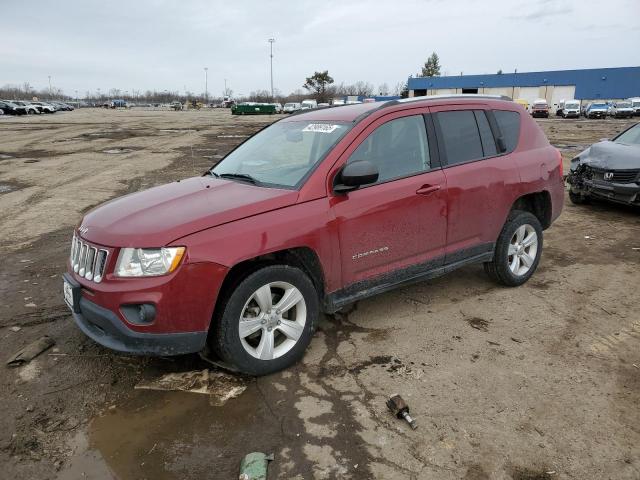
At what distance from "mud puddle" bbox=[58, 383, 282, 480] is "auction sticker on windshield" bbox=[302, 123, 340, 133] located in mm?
2111

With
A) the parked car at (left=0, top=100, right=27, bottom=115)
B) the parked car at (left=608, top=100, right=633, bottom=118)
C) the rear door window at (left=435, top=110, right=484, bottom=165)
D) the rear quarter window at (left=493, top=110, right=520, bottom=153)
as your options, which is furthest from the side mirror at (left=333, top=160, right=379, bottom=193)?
the parked car at (left=0, top=100, right=27, bottom=115)

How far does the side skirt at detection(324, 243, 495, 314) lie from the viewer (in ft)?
12.4

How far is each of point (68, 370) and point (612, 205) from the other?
9066 mm

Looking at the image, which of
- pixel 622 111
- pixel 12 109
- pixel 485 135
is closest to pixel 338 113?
pixel 485 135

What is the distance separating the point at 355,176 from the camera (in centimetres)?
351

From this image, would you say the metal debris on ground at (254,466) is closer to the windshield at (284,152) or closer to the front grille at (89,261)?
the front grille at (89,261)

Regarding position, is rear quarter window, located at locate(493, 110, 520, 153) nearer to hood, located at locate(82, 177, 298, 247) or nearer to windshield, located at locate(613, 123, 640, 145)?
hood, located at locate(82, 177, 298, 247)

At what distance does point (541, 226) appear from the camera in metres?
5.30

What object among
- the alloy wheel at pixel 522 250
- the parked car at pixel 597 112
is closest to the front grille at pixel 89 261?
the alloy wheel at pixel 522 250

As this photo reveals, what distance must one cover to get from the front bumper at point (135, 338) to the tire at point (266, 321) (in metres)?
0.18

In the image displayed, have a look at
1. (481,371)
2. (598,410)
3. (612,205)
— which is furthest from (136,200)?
(612,205)

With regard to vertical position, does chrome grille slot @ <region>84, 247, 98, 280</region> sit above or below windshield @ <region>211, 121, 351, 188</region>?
below

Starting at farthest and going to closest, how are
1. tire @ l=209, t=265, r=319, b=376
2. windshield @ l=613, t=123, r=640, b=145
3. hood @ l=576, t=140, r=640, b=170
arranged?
windshield @ l=613, t=123, r=640, b=145, hood @ l=576, t=140, r=640, b=170, tire @ l=209, t=265, r=319, b=376

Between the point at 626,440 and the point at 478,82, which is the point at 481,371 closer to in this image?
the point at 626,440
